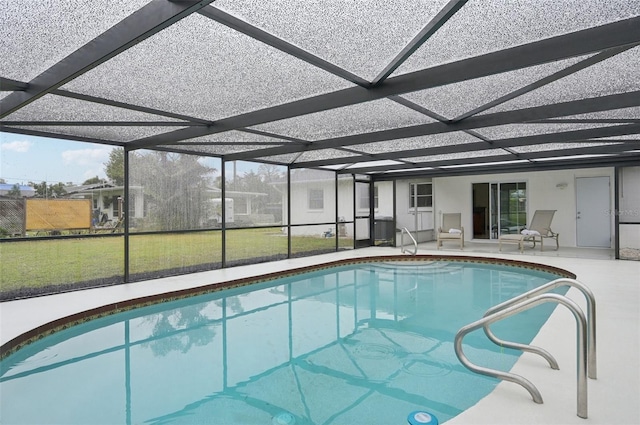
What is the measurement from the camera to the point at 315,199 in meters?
10.6

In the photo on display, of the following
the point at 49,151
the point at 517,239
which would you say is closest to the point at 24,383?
the point at 49,151

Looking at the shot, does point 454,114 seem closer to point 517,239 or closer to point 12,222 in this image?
point 12,222

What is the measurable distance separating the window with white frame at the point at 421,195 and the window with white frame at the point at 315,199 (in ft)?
13.2

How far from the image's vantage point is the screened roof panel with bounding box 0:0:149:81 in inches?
81.4

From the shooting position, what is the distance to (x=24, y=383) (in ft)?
10.7

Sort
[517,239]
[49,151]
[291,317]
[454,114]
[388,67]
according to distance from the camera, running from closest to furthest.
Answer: [388,67] < [454,114] < [291,317] < [49,151] < [517,239]

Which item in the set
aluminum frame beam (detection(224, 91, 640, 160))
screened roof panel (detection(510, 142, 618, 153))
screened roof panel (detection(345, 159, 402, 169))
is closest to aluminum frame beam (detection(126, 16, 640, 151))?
aluminum frame beam (detection(224, 91, 640, 160))

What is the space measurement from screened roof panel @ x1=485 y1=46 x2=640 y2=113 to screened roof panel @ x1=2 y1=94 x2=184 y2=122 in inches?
165

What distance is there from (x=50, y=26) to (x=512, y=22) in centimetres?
285

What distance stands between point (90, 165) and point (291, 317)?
417 cm

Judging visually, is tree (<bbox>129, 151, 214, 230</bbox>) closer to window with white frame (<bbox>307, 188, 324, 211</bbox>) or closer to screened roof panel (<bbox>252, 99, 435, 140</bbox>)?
screened roof panel (<bbox>252, 99, 435, 140</bbox>)

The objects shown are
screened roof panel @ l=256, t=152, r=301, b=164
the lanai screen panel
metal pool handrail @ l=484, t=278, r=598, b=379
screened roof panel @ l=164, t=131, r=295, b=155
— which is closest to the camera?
metal pool handrail @ l=484, t=278, r=598, b=379

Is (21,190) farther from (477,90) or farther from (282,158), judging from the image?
(477,90)

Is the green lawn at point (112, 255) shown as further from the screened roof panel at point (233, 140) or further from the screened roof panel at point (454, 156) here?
the screened roof panel at point (454, 156)
